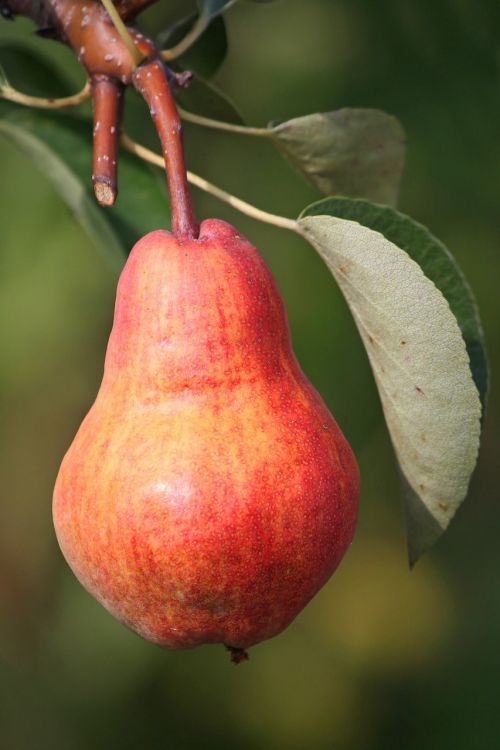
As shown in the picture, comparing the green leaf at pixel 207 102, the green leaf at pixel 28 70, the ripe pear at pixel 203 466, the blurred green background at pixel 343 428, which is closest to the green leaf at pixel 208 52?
the green leaf at pixel 207 102

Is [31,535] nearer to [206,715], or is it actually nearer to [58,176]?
[206,715]

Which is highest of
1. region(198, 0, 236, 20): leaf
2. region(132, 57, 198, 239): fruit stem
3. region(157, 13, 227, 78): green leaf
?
region(198, 0, 236, 20): leaf

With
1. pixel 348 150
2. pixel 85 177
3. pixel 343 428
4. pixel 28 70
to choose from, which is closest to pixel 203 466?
pixel 348 150

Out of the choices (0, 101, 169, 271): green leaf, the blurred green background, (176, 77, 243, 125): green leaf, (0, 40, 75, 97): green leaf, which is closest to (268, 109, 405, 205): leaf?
(176, 77, 243, 125): green leaf

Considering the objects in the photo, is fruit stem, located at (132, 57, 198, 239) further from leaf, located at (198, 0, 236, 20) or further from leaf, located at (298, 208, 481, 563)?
leaf, located at (198, 0, 236, 20)

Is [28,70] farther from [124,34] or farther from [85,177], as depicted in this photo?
[124,34]
